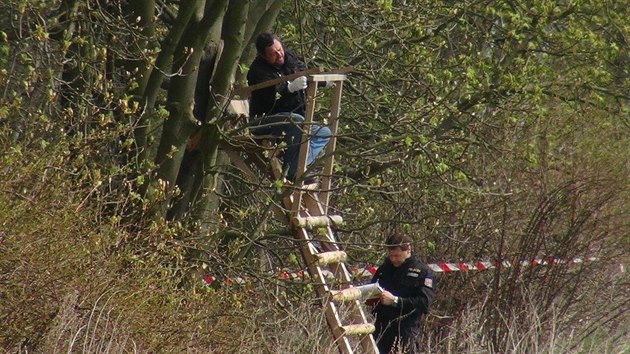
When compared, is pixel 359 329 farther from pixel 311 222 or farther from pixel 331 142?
pixel 331 142

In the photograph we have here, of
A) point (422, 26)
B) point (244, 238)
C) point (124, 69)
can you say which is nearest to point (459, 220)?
point (422, 26)

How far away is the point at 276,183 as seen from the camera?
10.7 metres

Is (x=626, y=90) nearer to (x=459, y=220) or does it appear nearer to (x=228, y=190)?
(x=459, y=220)

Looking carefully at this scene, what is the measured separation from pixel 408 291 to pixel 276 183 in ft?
5.70

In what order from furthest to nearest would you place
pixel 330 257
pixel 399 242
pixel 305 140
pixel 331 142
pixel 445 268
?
pixel 445 268, pixel 399 242, pixel 331 142, pixel 330 257, pixel 305 140

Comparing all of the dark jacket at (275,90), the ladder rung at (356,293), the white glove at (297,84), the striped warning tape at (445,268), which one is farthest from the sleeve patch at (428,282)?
the white glove at (297,84)

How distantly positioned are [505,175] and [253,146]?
4.37 metres

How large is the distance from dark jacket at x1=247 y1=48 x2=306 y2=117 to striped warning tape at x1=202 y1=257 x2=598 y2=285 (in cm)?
138

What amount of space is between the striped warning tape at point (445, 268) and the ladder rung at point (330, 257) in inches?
5.5

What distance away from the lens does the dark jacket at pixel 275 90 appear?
11.3m

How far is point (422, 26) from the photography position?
13289 millimetres

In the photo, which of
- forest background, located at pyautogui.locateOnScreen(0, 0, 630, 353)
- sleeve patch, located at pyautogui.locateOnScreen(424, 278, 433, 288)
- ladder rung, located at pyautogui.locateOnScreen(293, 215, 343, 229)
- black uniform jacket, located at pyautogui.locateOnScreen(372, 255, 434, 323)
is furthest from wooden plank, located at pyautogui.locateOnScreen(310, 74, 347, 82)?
sleeve patch, located at pyautogui.locateOnScreen(424, 278, 433, 288)

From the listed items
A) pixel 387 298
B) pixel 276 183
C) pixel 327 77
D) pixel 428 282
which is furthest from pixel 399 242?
pixel 327 77

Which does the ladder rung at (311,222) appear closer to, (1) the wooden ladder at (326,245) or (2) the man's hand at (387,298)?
(1) the wooden ladder at (326,245)
